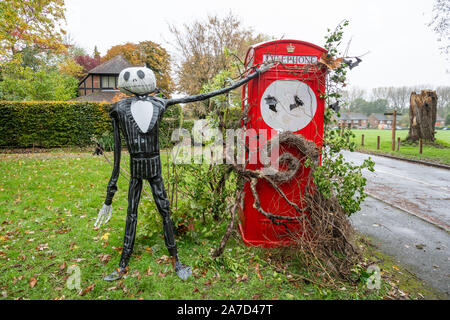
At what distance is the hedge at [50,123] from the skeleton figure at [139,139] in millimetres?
10736

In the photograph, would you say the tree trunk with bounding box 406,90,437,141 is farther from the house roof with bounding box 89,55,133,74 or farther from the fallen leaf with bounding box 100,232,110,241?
the house roof with bounding box 89,55,133,74

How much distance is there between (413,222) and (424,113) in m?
17.1

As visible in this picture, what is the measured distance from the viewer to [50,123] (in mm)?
14812

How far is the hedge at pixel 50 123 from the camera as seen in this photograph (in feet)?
46.9

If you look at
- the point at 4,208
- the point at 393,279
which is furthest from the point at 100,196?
the point at 393,279

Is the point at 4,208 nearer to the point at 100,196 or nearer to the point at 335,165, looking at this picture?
the point at 100,196

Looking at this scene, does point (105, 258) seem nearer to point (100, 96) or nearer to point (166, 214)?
point (166, 214)

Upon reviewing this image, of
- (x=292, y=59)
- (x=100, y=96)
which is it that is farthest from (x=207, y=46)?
(x=292, y=59)

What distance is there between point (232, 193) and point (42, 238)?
10.5 ft

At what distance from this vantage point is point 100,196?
6.73 meters

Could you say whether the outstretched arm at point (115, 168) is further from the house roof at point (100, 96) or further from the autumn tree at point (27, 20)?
the house roof at point (100, 96)

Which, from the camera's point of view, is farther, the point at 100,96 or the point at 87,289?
the point at 100,96

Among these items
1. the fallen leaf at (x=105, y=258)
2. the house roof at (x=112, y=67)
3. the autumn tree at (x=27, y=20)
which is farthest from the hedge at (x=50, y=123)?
the house roof at (x=112, y=67)

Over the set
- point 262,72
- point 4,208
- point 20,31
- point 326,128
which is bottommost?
point 4,208
